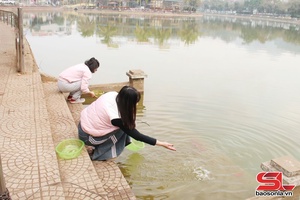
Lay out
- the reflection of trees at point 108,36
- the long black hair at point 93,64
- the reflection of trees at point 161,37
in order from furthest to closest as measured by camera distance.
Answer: the reflection of trees at point 161,37 < the reflection of trees at point 108,36 < the long black hair at point 93,64

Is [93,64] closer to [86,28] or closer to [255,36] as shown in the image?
[86,28]

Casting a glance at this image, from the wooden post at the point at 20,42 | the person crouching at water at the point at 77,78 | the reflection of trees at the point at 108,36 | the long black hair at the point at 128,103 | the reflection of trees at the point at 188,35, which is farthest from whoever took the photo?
the reflection of trees at the point at 188,35

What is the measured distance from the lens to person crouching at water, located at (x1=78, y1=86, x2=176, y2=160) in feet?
8.87

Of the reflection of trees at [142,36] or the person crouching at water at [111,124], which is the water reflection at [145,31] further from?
the person crouching at water at [111,124]

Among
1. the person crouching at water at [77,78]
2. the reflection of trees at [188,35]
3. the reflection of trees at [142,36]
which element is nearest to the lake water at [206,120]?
the person crouching at water at [77,78]

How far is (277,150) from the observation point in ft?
15.0

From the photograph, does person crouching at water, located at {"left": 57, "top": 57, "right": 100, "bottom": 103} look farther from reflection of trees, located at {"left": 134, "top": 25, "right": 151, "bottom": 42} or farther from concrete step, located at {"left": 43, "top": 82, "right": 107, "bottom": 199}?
reflection of trees, located at {"left": 134, "top": 25, "right": 151, "bottom": 42}

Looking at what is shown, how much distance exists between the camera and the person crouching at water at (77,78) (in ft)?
15.2

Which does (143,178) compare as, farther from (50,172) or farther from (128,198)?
(50,172)

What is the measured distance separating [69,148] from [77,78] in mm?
1845

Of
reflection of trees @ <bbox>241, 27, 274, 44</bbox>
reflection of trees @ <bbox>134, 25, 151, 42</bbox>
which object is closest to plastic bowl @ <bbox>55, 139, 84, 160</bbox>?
reflection of trees @ <bbox>134, 25, 151, 42</bbox>

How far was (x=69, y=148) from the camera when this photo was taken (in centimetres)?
331

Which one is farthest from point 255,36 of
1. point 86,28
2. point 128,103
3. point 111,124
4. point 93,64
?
point 128,103

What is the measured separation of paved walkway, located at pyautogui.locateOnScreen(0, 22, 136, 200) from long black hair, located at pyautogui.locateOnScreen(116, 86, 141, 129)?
62 centimetres
